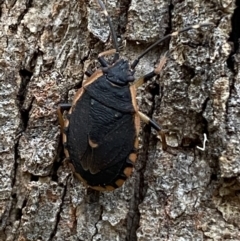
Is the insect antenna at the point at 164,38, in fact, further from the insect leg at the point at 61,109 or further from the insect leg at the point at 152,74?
the insect leg at the point at 61,109

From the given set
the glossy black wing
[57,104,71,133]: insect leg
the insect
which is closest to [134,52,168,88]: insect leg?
the insect

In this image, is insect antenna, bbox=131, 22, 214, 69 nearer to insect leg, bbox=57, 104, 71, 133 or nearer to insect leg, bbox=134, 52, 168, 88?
insect leg, bbox=134, 52, 168, 88

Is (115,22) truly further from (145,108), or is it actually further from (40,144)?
(40,144)

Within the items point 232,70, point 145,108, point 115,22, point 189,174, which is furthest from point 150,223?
point 115,22

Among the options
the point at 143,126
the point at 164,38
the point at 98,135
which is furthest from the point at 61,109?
the point at 164,38

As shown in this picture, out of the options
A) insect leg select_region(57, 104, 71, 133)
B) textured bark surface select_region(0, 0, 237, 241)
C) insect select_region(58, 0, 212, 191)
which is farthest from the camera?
insect leg select_region(57, 104, 71, 133)

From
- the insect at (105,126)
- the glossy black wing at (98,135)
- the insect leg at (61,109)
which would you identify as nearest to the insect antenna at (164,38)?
the insect at (105,126)
